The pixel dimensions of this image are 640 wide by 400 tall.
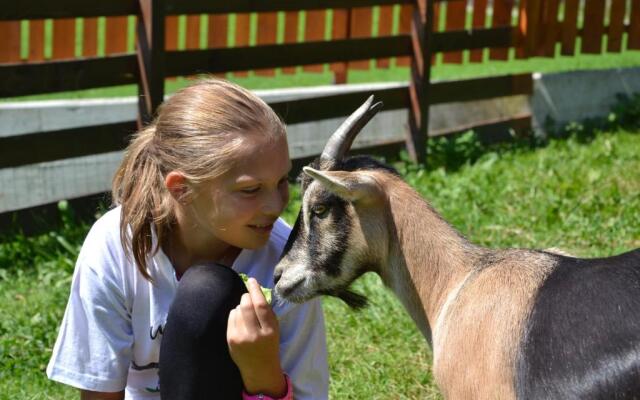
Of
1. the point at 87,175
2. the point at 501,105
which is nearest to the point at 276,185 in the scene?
the point at 87,175

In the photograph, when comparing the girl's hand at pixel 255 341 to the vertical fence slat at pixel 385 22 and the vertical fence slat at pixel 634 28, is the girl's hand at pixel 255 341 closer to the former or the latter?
the vertical fence slat at pixel 385 22

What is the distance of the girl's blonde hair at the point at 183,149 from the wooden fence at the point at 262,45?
2699mm

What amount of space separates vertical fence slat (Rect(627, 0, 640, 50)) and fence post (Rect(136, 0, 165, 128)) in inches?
246

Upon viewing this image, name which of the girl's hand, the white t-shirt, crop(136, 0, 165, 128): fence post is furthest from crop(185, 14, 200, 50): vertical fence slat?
the girl's hand

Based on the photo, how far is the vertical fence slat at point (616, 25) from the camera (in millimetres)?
11078

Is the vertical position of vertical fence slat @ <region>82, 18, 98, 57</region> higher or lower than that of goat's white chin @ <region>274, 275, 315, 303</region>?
higher

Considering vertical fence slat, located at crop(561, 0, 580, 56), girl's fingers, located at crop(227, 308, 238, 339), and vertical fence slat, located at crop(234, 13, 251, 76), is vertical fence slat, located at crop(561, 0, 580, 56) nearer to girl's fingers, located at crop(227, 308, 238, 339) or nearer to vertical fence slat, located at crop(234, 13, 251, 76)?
vertical fence slat, located at crop(234, 13, 251, 76)

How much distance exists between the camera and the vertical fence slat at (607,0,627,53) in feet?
36.3

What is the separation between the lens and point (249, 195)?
3.46 m

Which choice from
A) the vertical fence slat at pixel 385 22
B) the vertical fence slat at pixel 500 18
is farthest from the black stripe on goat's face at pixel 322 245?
the vertical fence slat at pixel 500 18

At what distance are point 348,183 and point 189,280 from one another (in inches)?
27.8

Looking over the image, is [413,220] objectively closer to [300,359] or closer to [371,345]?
[300,359]

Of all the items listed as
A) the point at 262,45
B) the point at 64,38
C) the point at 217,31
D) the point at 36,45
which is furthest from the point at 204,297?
the point at 217,31

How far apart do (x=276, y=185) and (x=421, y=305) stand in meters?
0.83
